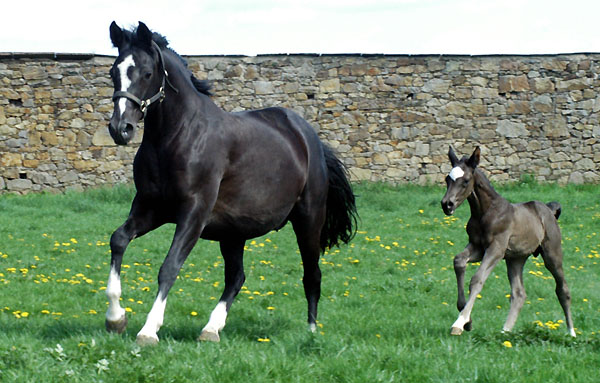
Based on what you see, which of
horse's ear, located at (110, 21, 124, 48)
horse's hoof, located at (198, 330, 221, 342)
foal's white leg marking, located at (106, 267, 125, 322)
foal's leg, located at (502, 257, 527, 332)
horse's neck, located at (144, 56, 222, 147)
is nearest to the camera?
foal's white leg marking, located at (106, 267, 125, 322)

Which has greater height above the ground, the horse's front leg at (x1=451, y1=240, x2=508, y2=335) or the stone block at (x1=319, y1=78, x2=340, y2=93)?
the stone block at (x1=319, y1=78, x2=340, y2=93)

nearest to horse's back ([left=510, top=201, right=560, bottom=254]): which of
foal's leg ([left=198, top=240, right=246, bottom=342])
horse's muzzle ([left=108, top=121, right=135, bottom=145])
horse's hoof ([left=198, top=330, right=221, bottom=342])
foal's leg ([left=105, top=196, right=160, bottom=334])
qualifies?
foal's leg ([left=198, top=240, right=246, bottom=342])

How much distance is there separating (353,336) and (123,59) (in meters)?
2.79

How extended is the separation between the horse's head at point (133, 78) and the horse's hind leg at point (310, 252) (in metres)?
1.95

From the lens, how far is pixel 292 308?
27.6 ft

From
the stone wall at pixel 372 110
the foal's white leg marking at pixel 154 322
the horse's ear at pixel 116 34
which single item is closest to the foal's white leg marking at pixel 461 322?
the foal's white leg marking at pixel 154 322

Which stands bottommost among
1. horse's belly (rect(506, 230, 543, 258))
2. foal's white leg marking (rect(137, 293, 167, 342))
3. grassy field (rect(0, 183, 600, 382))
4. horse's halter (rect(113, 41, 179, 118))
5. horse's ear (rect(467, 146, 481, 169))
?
grassy field (rect(0, 183, 600, 382))

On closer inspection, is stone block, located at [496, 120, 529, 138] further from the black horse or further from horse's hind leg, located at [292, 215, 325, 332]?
the black horse

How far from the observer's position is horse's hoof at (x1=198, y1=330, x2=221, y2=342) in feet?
19.8

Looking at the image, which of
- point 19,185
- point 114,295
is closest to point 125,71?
point 114,295

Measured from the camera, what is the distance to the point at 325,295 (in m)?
9.18

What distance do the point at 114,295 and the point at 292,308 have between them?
3106mm

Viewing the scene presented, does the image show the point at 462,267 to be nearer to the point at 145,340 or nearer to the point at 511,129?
the point at 145,340

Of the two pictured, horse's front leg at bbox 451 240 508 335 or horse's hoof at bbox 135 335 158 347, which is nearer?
horse's hoof at bbox 135 335 158 347
